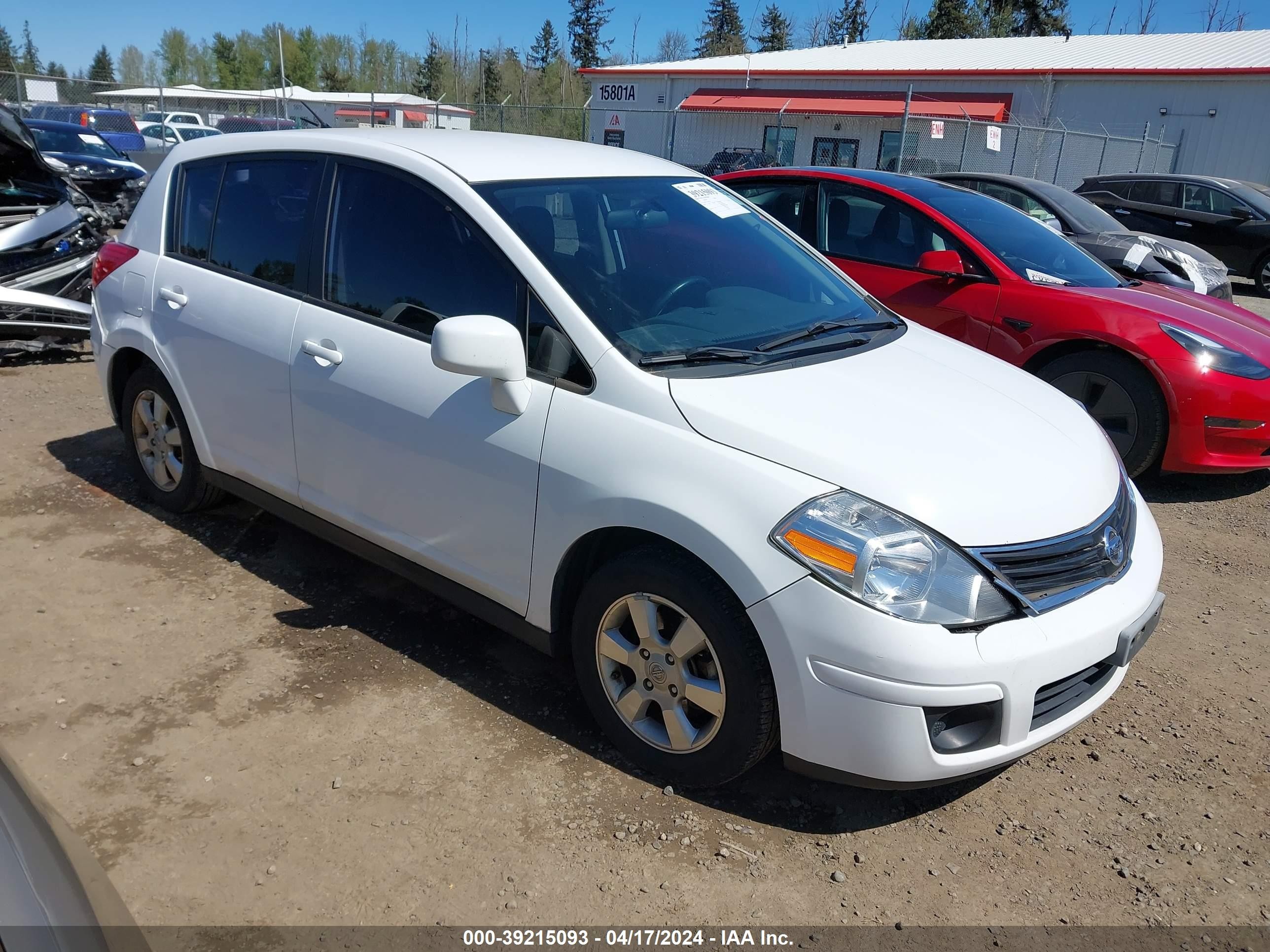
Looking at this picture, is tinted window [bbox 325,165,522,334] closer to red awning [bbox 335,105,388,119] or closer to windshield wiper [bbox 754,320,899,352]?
windshield wiper [bbox 754,320,899,352]

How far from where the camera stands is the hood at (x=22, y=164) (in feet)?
24.0

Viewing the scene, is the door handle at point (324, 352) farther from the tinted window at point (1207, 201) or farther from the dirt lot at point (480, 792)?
the tinted window at point (1207, 201)

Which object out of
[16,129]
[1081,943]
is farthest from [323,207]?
[16,129]

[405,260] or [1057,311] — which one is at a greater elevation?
[405,260]

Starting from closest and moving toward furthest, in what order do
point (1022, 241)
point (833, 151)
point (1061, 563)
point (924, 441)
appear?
point (1061, 563), point (924, 441), point (1022, 241), point (833, 151)

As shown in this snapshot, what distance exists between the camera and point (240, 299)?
12.3ft

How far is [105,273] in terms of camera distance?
14.5 feet

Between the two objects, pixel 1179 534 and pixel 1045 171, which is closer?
pixel 1179 534

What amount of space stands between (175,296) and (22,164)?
518cm

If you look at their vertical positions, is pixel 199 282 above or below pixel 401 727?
above

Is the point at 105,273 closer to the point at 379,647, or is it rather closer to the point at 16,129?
the point at 379,647

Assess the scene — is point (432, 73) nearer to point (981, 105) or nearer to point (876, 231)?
point (981, 105)

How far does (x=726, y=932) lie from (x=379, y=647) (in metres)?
1.74

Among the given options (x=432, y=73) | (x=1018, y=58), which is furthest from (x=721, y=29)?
(x=1018, y=58)
